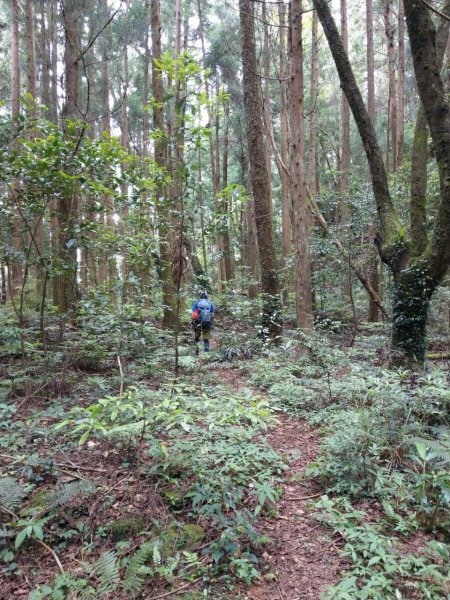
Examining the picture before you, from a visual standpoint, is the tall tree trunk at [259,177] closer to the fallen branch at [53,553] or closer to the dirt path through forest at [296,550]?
the dirt path through forest at [296,550]

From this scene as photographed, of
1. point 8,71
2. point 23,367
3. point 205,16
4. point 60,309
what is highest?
point 205,16

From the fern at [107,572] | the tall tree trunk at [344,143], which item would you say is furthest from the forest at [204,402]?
the tall tree trunk at [344,143]

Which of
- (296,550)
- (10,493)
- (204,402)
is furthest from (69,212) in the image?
(296,550)

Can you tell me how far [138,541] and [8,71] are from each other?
24.9m

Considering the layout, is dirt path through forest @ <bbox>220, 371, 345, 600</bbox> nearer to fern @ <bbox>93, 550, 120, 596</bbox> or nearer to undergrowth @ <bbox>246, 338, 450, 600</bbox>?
undergrowth @ <bbox>246, 338, 450, 600</bbox>

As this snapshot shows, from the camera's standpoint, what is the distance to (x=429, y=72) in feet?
17.5

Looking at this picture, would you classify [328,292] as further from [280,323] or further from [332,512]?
[332,512]

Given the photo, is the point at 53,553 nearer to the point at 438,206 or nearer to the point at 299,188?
the point at 438,206

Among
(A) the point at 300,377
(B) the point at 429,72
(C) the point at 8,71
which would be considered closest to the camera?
(B) the point at 429,72

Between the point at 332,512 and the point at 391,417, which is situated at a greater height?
the point at 391,417

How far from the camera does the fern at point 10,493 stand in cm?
282

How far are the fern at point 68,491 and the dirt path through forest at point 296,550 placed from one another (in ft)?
4.53

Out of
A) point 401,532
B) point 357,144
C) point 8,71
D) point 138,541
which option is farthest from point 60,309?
point 357,144

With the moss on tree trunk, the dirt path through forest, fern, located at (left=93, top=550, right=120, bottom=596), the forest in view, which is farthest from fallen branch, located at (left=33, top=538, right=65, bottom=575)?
the moss on tree trunk
